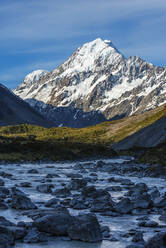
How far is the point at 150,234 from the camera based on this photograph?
58.3ft

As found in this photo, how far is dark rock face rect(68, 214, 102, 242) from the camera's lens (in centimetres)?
1680

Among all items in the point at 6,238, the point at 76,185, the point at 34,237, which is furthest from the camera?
the point at 76,185

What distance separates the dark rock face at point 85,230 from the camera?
16797 millimetres

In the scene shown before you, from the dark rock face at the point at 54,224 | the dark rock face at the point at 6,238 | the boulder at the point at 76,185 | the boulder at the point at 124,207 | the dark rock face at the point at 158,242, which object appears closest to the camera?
the dark rock face at the point at 158,242

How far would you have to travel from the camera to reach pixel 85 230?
55.8ft

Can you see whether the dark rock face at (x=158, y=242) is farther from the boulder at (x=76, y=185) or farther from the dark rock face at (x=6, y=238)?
the boulder at (x=76, y=185)

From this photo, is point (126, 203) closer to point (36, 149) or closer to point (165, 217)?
point (165, 217)

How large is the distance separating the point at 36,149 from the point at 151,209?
78512 mm

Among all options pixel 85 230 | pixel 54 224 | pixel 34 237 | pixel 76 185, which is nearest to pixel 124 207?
pixel 85 230

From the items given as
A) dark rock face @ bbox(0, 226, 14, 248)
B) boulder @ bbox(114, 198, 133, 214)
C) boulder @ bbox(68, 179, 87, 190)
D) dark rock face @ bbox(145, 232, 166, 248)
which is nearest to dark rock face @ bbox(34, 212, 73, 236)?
dark rock face @ bbox(0, 226, 14, 248)

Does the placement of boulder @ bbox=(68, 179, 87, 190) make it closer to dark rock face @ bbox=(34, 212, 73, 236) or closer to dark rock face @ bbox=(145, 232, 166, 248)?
dark rock face @ bbox=(34, 212, 73, 236)

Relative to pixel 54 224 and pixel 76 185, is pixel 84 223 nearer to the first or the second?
pixel 54 224

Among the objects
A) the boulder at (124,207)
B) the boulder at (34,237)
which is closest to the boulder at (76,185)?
the boulder at (124,207)

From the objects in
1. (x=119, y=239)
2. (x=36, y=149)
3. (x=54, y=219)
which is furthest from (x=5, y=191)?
(x=36, y=149)
